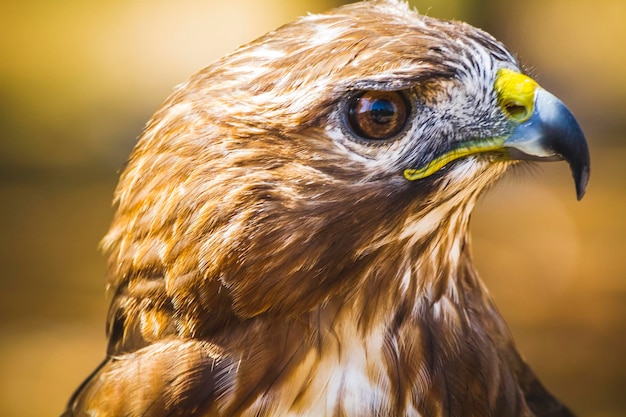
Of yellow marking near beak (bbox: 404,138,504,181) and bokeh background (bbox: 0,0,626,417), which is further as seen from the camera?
bokeh background (bbox: 0,0,626,417)

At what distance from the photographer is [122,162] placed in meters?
6.42

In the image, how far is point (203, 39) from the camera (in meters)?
6.79

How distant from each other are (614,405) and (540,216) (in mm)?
1558

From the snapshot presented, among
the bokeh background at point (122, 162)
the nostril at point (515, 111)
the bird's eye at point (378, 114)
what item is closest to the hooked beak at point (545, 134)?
the nostril at point (515, 111)

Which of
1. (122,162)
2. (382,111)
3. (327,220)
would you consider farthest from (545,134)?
(122,162)

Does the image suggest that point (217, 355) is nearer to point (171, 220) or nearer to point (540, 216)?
point (171, 220)

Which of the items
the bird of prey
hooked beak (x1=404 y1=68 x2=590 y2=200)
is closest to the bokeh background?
the bird of prey

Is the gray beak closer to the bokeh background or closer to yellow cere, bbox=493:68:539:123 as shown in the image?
yellow cere, bbox=493:68:539:123

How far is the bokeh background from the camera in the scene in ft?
14.9

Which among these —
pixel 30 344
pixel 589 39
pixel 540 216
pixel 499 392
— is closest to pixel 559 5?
pixel 589 39

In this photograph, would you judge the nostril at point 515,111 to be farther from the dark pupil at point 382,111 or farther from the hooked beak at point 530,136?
the dark pupil at point 382,111

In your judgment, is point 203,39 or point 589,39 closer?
point 203,39

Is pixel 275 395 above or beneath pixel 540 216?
above

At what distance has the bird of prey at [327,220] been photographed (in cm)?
150
